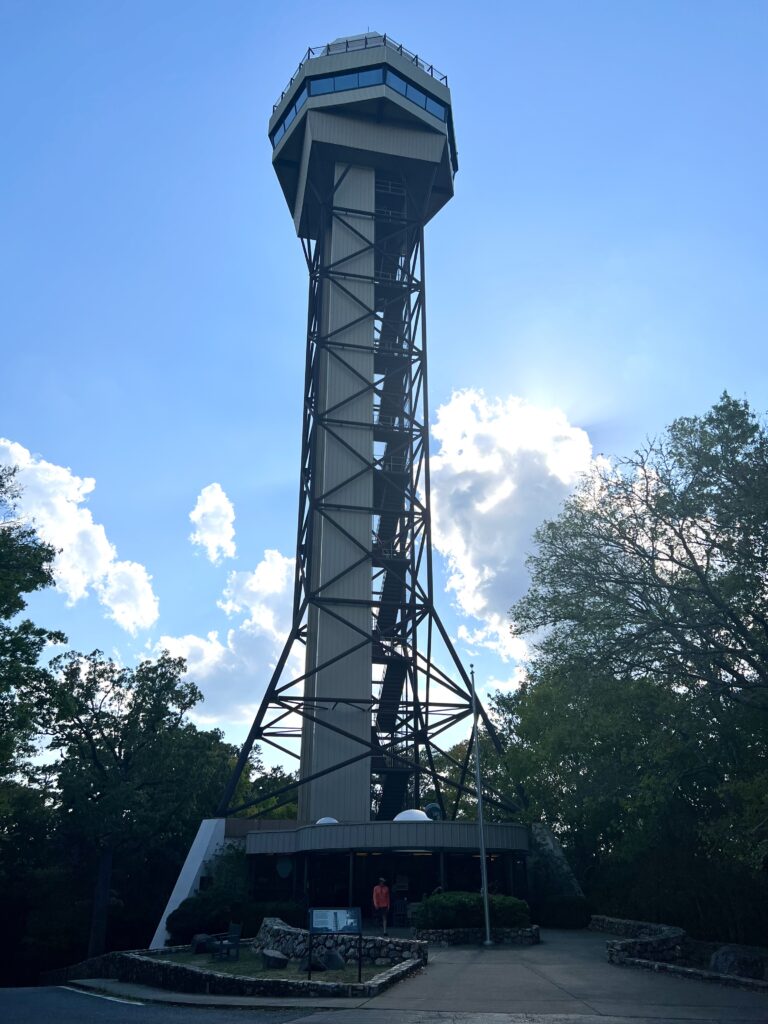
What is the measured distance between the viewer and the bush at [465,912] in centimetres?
2506

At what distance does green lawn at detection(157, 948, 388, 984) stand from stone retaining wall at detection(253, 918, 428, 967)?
52 centimetres

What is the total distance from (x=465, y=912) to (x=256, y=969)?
7.37 meters

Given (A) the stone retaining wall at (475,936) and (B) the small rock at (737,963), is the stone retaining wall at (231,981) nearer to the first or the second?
(A) the stone retaining wall at (475,936)

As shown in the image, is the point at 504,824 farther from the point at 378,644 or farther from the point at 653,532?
the point at 653,532

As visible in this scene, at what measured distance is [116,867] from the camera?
51844 millimetres

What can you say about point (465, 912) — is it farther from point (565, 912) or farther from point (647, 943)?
point (565, 912)

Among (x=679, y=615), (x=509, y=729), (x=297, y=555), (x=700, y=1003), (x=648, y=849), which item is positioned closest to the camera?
(x=700, y=1003)

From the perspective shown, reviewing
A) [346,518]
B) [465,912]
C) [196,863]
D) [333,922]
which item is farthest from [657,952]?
[346,518]

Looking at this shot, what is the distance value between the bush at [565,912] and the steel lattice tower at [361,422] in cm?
747

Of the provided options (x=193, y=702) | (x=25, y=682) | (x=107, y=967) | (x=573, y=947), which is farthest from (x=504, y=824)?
(x=193, y=702)

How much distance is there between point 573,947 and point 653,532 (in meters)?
12.1

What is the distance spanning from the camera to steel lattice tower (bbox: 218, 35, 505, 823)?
40344 mm

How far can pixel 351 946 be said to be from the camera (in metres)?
21.3

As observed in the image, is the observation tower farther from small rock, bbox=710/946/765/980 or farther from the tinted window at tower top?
small rock, bbox=710/946/765/980
